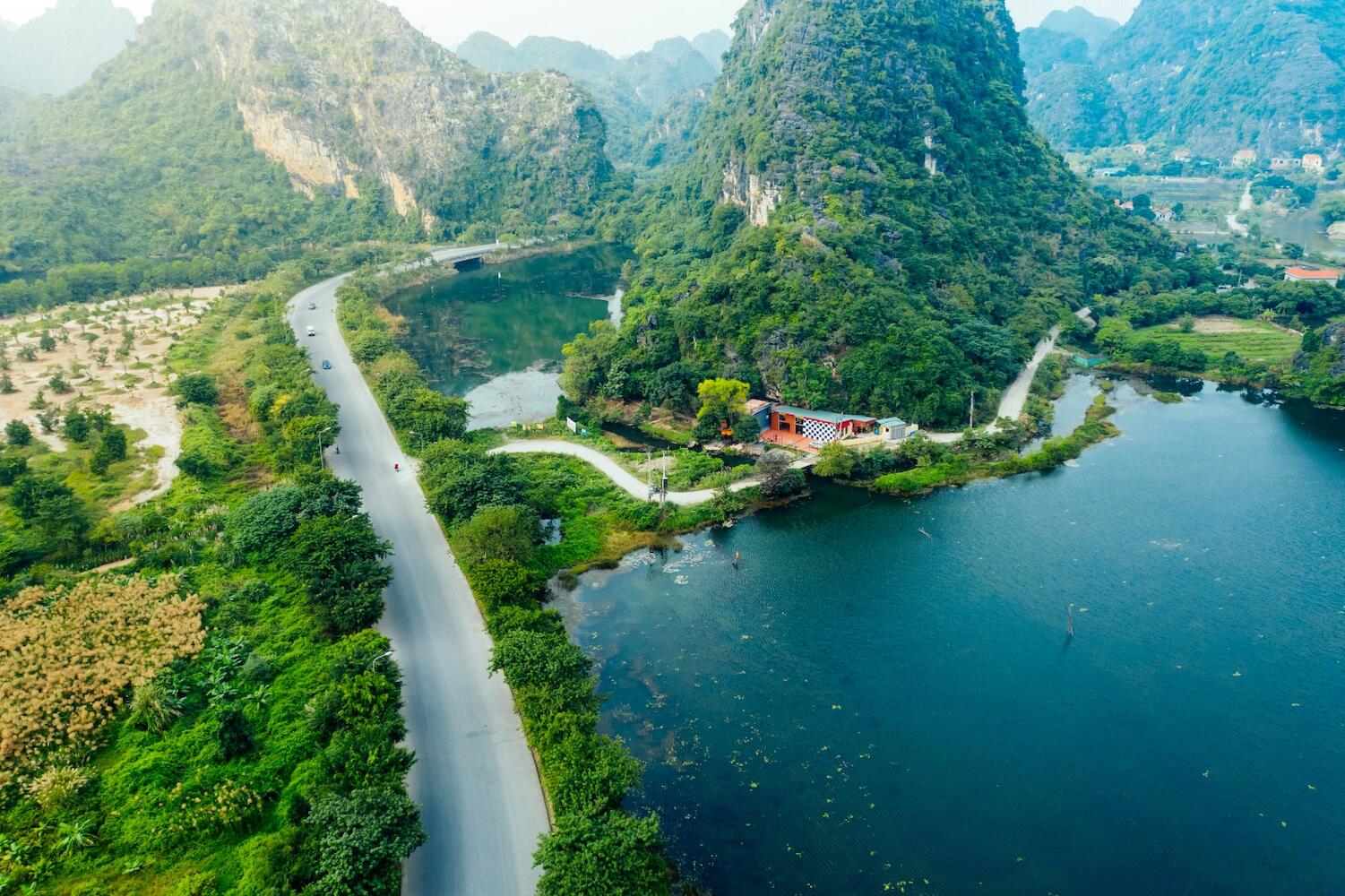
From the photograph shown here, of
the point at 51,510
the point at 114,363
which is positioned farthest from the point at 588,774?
the point at 114,363

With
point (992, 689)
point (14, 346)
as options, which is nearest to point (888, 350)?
point (992, 689)

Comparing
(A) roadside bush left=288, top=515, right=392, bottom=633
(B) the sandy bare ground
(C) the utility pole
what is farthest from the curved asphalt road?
(B) the sandy bare ground

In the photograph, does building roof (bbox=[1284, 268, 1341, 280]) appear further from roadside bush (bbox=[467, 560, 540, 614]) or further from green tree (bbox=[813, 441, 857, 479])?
roadside bush (bbox=[467, 560, 540, 614])

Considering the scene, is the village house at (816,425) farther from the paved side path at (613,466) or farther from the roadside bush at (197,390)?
the roadside bush at (197,390)

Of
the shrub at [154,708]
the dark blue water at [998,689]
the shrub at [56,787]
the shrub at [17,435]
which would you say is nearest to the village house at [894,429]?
the dark blue water at [998,689]

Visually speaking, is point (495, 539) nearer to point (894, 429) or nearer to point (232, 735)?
point (232, 735)

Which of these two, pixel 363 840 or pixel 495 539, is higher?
pixel 495 539
